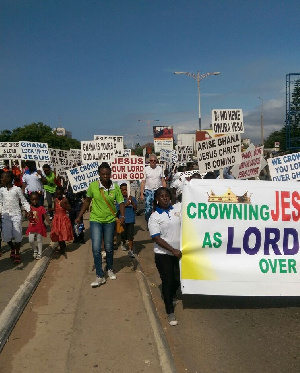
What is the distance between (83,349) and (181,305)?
1.66 meters

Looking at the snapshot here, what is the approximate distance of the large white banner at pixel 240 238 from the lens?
4762mm

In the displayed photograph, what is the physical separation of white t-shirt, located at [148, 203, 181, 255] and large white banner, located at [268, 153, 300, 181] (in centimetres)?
533

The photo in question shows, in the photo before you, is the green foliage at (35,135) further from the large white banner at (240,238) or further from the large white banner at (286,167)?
the large white banner at (240,238)

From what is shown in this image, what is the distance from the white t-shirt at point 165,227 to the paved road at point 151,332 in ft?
3.11

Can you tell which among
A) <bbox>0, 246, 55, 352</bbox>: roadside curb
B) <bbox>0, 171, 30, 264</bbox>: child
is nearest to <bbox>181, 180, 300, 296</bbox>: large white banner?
<bbox>0, 246, 55, 352</bbox>: roadside curb

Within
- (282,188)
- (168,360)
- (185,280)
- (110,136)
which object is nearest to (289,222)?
(282,188)

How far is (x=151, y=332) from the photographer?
13.8 feet

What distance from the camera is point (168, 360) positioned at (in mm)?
3646

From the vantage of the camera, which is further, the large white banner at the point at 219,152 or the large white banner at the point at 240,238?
the large white banner at the point at 219,152

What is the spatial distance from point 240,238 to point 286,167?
4.92m

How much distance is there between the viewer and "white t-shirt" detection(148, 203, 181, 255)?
4.52 m

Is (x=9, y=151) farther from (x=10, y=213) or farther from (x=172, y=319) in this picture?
(x=172, y=319)

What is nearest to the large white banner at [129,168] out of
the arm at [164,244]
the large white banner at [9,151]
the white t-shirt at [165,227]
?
the white t-shirt at [165,227]

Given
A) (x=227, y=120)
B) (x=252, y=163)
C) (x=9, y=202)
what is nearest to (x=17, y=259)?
(x=9, y=202)
